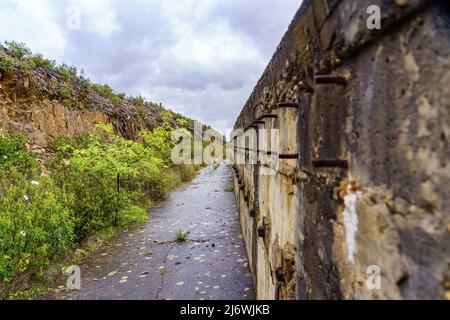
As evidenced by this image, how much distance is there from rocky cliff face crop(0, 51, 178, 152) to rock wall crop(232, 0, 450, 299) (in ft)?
36.2

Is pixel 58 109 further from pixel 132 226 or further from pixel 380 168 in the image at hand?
pixel 380 168

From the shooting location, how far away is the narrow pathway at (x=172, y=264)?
427cm

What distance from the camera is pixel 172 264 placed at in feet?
17.2

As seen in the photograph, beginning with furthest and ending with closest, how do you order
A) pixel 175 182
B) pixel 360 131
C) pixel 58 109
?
1. pixel 175 182
2. pixel 58 109
3. pixel 360 131

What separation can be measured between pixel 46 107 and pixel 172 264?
9.56 metres

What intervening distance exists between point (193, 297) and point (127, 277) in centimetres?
125

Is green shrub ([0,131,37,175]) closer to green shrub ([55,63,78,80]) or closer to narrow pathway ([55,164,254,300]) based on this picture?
narrow pathway ([55,164,254,300])

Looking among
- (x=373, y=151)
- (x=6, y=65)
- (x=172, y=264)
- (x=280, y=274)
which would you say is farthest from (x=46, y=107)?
(x=373, y=151)

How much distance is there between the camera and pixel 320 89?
1325 mm

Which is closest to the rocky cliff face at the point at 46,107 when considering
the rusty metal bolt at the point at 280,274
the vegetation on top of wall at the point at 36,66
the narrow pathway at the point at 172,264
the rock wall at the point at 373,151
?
Answer: the vegetation on top of wall at the point at 36,66

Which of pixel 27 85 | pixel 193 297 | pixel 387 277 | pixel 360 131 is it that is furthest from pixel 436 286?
pixel 27 85

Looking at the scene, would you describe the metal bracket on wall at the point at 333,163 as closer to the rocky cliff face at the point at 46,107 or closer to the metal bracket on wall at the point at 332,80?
the metal bracket on wall at the point at 332,80

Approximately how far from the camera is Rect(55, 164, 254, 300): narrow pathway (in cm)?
427

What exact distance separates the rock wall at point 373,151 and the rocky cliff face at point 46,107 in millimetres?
11021
